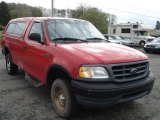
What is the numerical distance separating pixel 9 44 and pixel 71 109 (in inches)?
165

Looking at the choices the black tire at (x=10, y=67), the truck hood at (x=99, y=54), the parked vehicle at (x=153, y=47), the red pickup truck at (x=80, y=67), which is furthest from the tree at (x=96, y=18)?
the truck hood at (x=99, y=54)

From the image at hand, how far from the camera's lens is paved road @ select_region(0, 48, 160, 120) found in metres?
4.71

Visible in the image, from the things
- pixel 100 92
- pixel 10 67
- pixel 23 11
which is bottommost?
pixel 10 67

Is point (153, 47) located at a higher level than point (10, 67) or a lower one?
lower

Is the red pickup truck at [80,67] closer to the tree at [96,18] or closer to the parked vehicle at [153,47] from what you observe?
the parked vehicle at [153,47]

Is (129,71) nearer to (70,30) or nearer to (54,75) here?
(54,75)

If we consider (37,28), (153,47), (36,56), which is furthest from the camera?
(153,47)

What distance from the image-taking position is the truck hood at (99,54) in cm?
416

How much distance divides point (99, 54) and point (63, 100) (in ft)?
3.60

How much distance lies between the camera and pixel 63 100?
15.2 ft

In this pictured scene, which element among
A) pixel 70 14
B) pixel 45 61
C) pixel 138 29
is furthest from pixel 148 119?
pixel 70 14

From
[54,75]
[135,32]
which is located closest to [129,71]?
[54,75]

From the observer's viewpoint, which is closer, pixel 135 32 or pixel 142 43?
pixel 142 43

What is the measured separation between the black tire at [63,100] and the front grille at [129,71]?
0.86 meters
